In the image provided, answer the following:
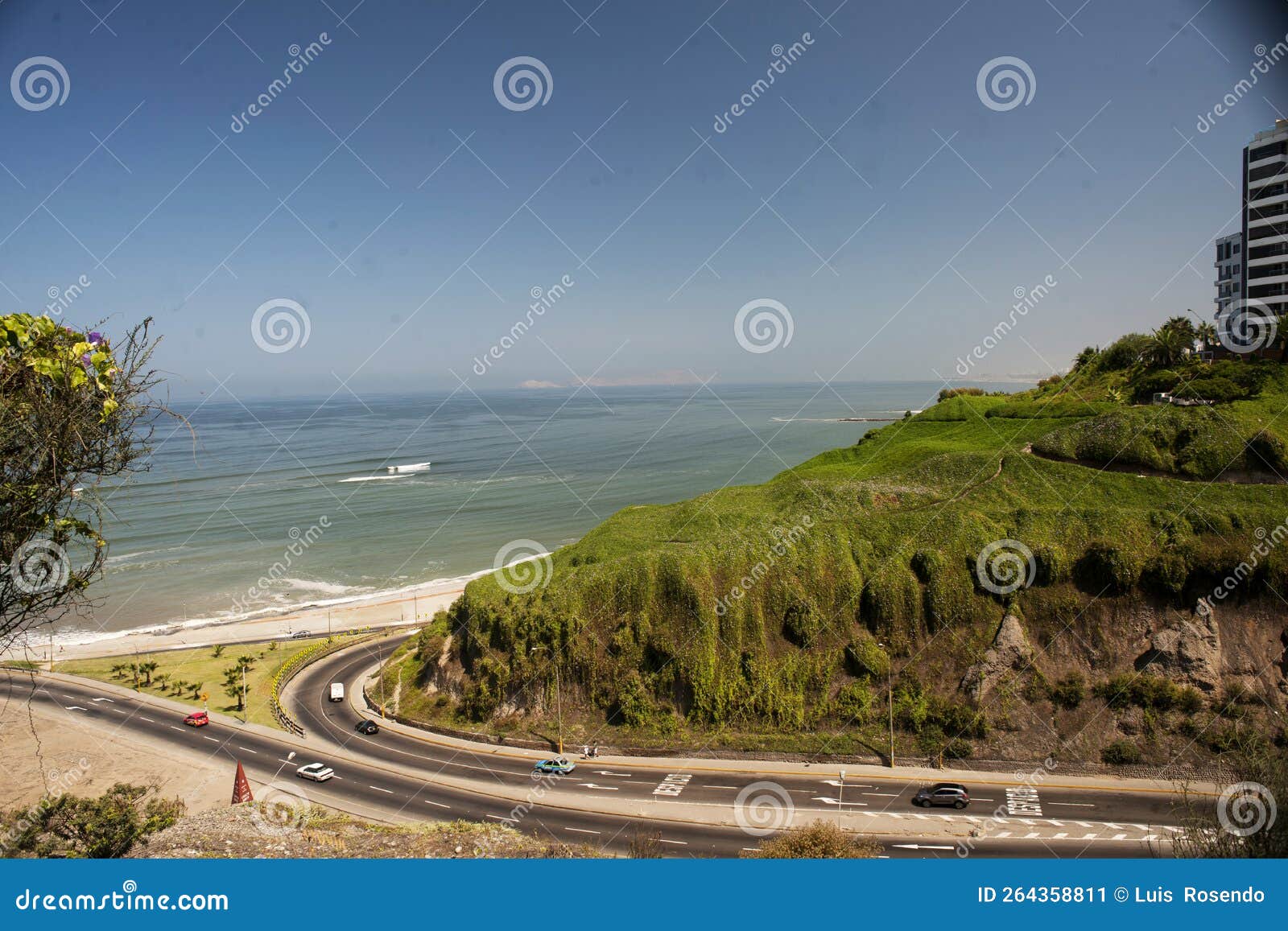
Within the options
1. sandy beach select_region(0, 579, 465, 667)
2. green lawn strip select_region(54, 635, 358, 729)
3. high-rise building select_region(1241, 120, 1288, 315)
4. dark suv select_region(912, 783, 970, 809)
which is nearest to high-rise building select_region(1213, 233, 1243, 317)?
high-rise building select_region(1241, 120, 1288, 315)

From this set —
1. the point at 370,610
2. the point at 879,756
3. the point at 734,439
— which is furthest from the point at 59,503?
the point at 734,439

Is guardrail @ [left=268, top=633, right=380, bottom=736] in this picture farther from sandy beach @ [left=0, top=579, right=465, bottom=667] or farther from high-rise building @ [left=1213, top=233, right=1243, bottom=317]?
high-rise building @ [left=1213, top=233, right=1243, bottom=317]

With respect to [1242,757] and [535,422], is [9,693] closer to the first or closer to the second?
[1242,757]

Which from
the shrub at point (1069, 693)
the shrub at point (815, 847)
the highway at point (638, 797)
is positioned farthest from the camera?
the shrub at point (1069, 693)

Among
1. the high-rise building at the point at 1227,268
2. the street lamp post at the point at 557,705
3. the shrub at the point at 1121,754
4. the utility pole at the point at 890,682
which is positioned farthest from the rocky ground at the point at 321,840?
the high-rise building at the point at 1227,268

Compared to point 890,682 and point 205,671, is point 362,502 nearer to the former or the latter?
point 205,671

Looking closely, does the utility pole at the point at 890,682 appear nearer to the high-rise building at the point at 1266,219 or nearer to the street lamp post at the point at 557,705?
the street lamp post at the point at 557,705
